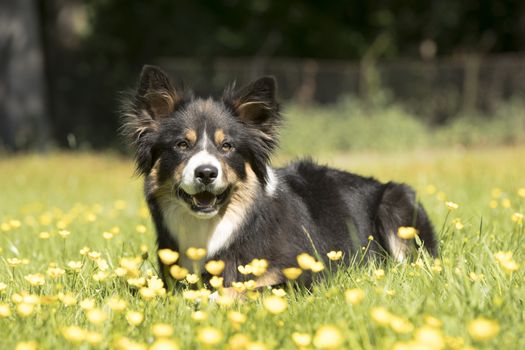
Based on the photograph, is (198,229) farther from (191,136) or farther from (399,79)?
(399,79)

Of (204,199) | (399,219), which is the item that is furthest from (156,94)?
(399,219)

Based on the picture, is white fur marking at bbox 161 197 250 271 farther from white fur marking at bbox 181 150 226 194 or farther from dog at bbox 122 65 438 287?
white fur marking at bbox 181 150 226 194

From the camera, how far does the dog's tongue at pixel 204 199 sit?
13.3 ft

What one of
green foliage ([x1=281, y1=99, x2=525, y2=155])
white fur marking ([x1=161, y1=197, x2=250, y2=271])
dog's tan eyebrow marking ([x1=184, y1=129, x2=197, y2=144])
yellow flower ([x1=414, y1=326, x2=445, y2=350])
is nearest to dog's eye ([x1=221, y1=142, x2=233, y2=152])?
dog's tan eyebrow marking ([x1=184, y1=129, x2=197, y2=144])

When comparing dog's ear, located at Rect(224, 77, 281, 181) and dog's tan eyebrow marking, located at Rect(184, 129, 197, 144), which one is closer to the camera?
dog's tan eyebrow marking, located at Rect(184, 129, 197, 144)

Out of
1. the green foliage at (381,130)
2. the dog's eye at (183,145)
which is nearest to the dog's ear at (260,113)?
the dog's eye at (183,145)

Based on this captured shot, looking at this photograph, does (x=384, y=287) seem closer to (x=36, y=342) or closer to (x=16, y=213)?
(x=36, y=342)

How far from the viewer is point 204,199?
13.5 feet

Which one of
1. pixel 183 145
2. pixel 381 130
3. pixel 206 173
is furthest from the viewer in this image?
pixel 381 130

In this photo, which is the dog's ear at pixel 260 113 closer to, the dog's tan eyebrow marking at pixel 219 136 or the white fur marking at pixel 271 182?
the white fur marking at pixel 271 182

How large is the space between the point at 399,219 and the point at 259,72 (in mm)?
12075

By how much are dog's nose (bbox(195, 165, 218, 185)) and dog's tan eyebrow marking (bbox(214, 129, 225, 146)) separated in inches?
15.7

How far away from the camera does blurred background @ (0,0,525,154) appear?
15.4 metres

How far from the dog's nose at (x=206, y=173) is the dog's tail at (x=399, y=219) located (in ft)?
5.41
